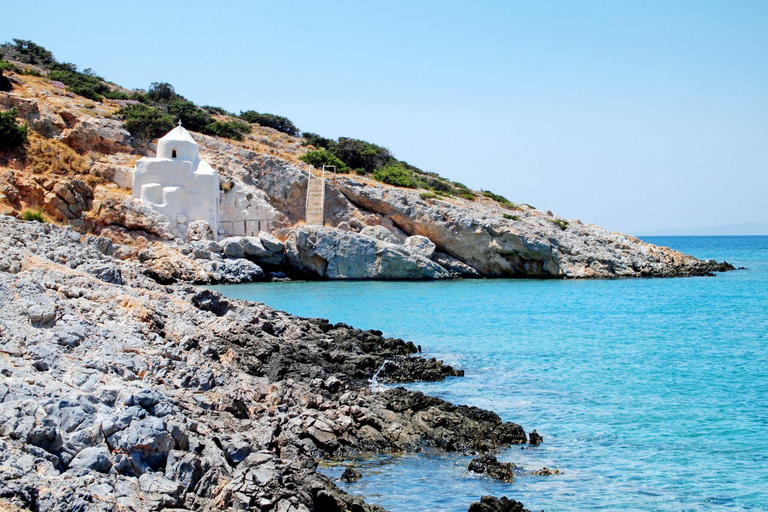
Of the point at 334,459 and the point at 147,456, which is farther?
the point at 334,459

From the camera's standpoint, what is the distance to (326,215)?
4322 centimetres

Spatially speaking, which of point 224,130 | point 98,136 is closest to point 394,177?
point 224,130

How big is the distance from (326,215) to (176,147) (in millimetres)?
10312

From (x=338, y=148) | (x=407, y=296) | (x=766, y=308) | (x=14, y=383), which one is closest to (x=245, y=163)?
(x=338, y=148)

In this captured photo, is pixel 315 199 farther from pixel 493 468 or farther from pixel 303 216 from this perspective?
pixel 493 468

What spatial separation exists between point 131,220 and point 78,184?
339cm

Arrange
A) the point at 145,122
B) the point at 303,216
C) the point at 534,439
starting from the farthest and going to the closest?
the point at 303,216 → the point at 145,122 → the point at 534,439

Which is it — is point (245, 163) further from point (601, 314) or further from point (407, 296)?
point (601, 314)

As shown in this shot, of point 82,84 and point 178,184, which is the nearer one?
point 178,184

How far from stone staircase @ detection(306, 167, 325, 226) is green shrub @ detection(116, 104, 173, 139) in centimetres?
1062

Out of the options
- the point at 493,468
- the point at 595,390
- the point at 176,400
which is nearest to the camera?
the point at 176,400

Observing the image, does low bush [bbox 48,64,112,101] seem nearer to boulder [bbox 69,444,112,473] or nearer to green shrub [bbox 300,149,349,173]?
green shrub [bbox 300,149,349,173]

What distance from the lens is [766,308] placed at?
1088 inches

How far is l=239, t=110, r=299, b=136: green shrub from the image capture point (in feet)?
210
